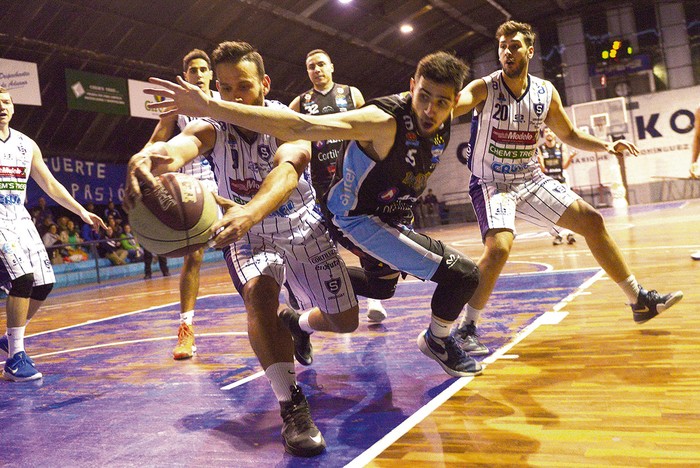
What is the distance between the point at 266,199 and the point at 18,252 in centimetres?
253

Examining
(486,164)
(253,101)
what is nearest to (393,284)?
(486,164)

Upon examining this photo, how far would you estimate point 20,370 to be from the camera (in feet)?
13.2

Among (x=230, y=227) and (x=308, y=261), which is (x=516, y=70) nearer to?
(x=308, y=261)

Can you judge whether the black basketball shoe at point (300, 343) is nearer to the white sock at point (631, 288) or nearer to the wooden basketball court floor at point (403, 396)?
the wooden basketball court floor at point (403, 396)

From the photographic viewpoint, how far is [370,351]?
153 inches

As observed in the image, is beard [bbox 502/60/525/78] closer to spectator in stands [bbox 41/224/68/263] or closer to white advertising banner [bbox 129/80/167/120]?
spectator in stands [bbox 41/224/68/263]

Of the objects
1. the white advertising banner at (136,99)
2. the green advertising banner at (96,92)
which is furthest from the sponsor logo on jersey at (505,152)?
the white advertising banner at (136,99)

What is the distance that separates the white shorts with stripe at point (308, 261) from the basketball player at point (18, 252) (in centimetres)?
167

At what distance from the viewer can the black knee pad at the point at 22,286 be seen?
410 cm

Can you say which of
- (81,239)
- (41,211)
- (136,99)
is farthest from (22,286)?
(136,99)

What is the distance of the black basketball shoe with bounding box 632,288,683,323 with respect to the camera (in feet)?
12.0

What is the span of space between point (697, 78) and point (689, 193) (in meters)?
4.12

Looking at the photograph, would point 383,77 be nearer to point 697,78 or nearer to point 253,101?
point 697,78

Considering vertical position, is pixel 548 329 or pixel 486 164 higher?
pixel 486 164
